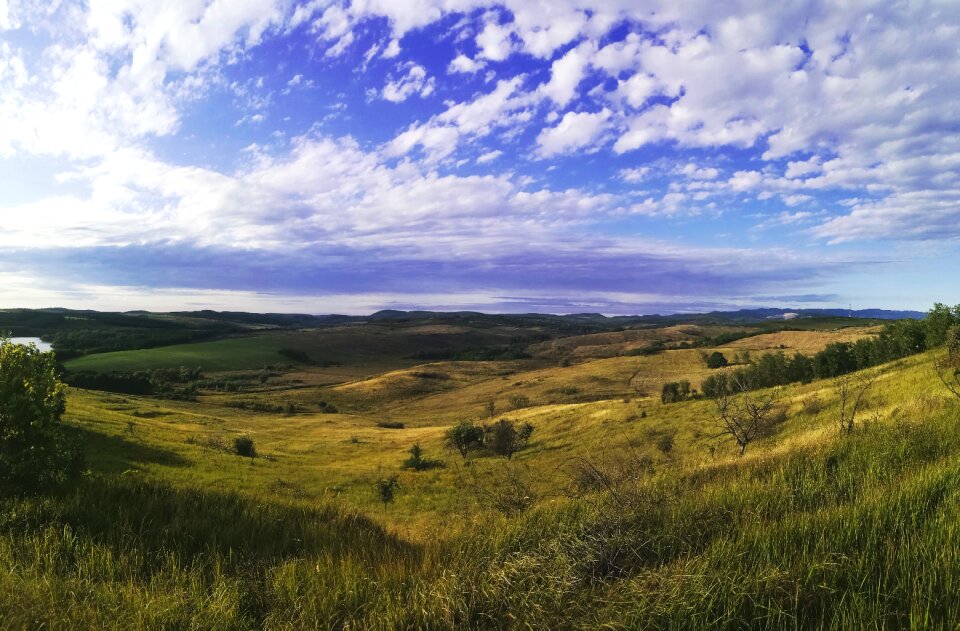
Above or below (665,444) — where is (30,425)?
above

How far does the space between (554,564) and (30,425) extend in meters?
11.2

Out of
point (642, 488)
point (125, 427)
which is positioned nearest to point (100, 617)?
point (642, 488)

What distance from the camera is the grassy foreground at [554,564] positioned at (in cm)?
372

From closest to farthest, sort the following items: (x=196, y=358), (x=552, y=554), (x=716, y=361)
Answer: (x=552, y=554) → (x=716, y=361) → (x=196, y=358)

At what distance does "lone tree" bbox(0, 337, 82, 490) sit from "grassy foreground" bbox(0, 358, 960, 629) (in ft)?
7.39

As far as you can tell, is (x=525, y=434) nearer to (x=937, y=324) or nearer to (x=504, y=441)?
(x=504, y=441)

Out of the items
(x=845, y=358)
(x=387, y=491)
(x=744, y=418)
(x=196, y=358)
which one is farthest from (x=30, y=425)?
(x=196, y=358)

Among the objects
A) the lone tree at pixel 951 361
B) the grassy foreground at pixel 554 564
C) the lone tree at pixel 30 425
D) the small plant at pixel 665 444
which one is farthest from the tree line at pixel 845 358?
the lone tree at pixel 30 425

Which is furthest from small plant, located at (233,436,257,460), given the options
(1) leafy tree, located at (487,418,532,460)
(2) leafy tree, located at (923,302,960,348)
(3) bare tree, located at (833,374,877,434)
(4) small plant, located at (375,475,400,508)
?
(2) leafy tree, located at (923,302,960,348)

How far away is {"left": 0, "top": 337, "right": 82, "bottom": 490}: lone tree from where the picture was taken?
9.05 meters

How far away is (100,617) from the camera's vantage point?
4.13m

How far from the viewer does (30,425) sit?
10078mm

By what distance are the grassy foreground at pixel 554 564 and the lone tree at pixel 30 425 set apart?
2.25 metres

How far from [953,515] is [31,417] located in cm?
1482
